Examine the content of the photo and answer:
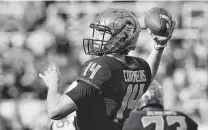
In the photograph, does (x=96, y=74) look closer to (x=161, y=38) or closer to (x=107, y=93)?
(x=107, y=93)

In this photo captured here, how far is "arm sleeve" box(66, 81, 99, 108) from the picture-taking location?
369 centimetres

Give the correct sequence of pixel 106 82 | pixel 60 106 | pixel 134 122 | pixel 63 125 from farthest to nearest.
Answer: pixel 134 122 < pixel 63 125 < pixel 106 82 < pixel 60 106

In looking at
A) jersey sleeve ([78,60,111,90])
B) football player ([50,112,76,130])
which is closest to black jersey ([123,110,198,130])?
football player ([50,112,76,130])

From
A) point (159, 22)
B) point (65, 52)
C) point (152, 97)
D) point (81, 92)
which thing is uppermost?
point (159, 22)

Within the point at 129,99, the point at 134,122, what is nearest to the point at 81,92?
the point at 129,99

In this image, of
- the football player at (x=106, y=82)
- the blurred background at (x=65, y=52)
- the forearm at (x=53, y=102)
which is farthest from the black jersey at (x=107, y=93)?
the blurred background at (x=65, y=52)

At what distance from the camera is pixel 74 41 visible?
11039 mm

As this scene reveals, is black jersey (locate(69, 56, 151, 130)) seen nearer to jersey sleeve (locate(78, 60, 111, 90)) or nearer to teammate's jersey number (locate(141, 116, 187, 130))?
jersey sleeve (locate(78, 60, 111, 90))

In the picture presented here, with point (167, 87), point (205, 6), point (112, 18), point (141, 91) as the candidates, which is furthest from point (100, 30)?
point (205, 6)

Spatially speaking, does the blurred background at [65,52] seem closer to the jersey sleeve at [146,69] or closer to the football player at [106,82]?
the jersey sleeve at [146,69]

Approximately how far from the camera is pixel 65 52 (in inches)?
430

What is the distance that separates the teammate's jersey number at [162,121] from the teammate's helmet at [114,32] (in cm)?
131

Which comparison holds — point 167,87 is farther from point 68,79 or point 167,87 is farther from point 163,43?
point 163,43

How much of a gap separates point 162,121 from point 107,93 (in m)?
1.54
